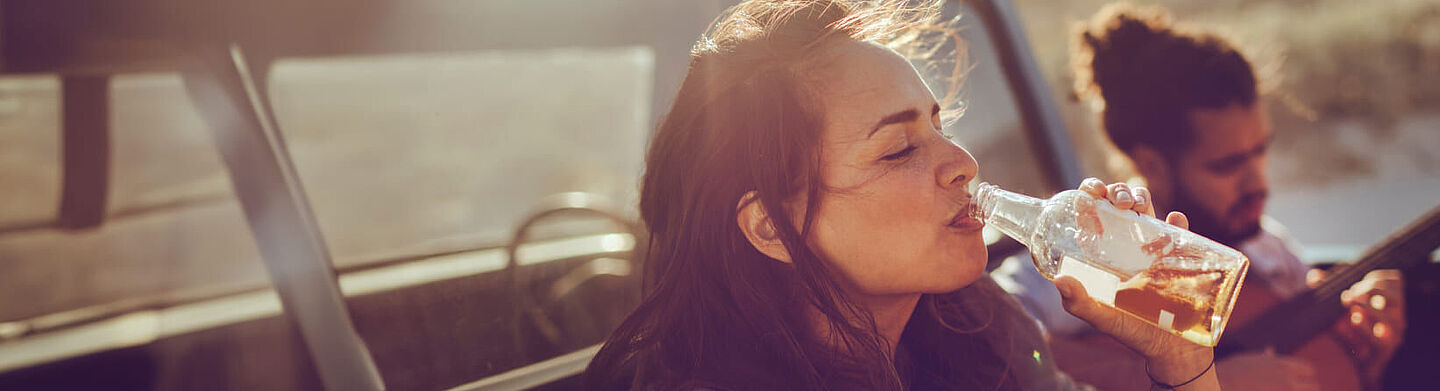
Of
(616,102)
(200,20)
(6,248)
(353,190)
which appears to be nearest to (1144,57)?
(616,102)

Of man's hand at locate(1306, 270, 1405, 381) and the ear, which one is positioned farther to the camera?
the ear

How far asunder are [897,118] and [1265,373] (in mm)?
1239

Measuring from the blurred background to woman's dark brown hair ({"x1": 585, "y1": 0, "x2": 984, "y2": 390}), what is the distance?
0.37 meters

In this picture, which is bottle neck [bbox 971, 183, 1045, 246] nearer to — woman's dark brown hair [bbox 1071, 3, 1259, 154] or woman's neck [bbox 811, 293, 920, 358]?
woman's neck [bbox 811, 293, 920, 358]

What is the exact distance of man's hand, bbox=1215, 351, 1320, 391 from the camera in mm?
2162

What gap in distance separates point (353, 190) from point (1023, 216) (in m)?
1.31

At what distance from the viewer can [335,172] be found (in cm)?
191

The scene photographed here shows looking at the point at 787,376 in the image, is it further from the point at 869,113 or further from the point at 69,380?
the point at 69,380

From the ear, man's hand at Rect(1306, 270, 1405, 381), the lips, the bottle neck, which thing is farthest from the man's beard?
the lips

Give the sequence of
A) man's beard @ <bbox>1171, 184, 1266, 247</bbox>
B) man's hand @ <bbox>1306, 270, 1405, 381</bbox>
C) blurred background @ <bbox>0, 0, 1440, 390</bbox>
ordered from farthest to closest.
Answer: man's beard @ <bbox>1171, 184, 1266, 247</bbox>
man's hand @ <bbox>1306, 270, 1405, 381</bbox>
blurred background @ <bbox>0, 0, 1440, 390</bbox>

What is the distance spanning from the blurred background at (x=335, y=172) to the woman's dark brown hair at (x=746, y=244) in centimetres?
37

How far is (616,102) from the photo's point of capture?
2664mm

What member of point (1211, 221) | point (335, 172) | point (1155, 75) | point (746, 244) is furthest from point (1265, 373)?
point (335, 172)

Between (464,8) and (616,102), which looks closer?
(464,8)
